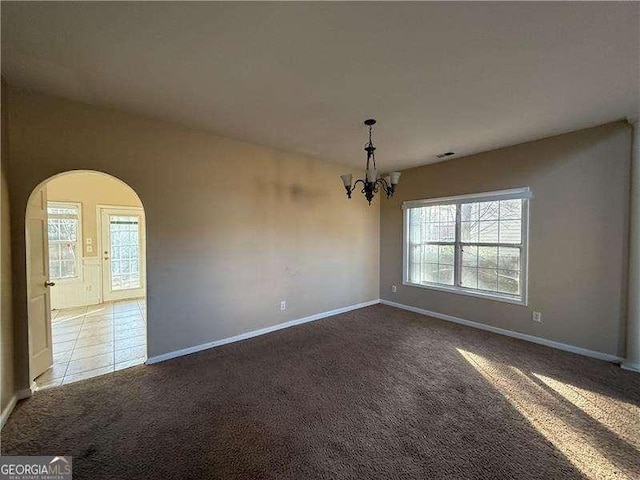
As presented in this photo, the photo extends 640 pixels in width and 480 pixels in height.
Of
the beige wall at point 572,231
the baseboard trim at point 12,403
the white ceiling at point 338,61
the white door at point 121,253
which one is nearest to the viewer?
the white ceiling at point 338,61

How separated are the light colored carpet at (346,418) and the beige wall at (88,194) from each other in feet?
13.8

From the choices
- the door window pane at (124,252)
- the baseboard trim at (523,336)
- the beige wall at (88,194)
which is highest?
the beige wall at (88,194)

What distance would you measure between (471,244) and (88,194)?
7.48m

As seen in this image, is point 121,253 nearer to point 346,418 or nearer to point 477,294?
point 346,418

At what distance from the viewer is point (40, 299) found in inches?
104

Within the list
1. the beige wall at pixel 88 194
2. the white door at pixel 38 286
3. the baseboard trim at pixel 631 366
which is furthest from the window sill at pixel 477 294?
the beige wall at pixel 88 194

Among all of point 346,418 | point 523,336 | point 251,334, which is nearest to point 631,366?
point 523,336

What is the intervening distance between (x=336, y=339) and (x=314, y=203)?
2.21 meters

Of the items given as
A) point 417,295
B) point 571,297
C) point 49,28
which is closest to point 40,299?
point 49,28

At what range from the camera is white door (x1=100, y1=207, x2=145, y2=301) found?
18.8ft

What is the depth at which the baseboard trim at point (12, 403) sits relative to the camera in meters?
2.02

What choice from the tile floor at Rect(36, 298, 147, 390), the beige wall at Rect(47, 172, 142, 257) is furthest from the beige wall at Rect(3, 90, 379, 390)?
the beige wall at Rect(47, 172, 142, 257)

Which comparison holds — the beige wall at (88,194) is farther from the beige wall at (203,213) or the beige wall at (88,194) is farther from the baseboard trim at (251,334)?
the baseboard trim at (251,334)

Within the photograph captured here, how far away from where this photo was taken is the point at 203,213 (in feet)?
11.0
